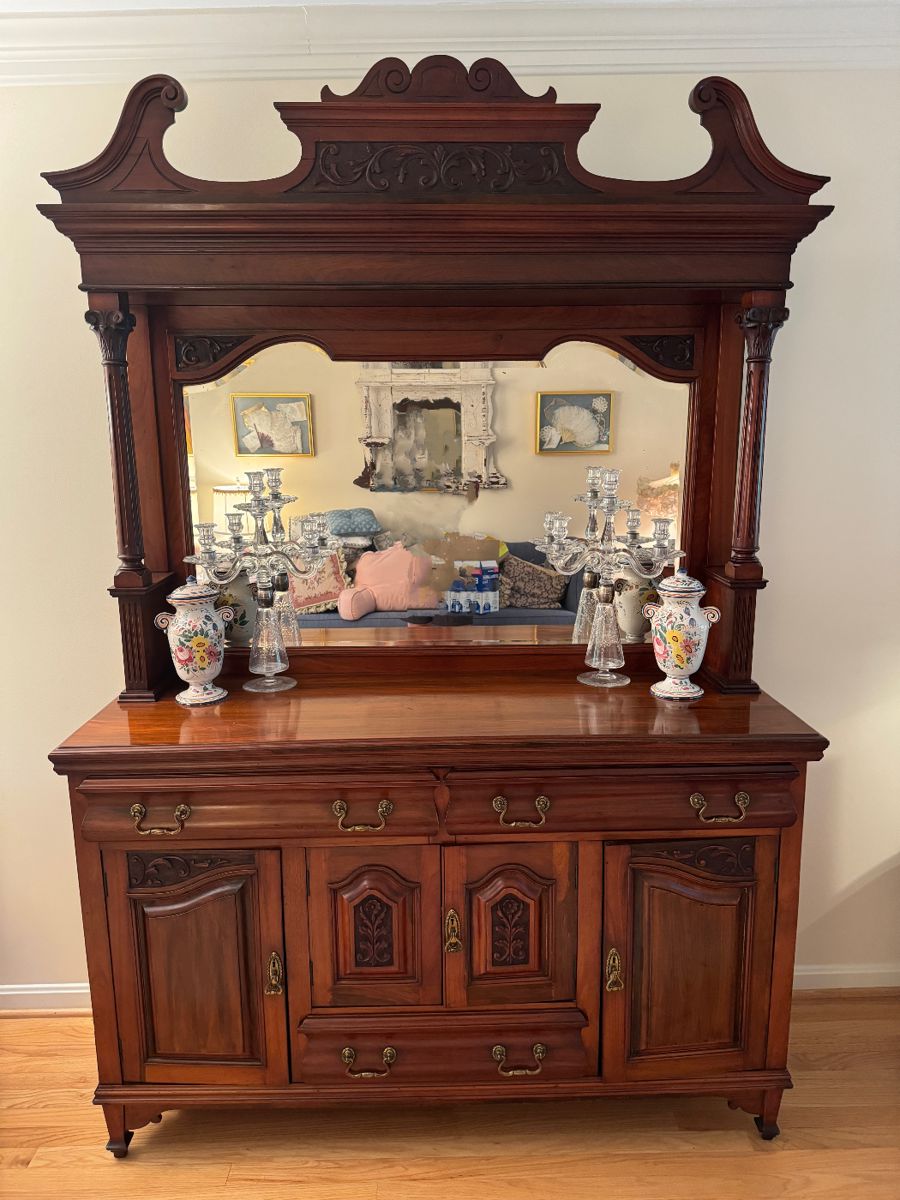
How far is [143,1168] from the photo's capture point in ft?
6.37

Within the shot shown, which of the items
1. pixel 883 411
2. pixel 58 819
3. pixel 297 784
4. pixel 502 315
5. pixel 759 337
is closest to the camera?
pixel 297 784

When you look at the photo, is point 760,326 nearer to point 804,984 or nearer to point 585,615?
point 585,615

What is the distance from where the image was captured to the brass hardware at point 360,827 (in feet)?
5.92

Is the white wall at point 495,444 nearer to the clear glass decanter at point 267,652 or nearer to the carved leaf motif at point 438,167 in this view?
the clear glass decanter at point 267,652

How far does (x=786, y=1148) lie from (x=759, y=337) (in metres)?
1.85

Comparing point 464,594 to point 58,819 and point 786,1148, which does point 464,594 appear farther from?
point 786,1148

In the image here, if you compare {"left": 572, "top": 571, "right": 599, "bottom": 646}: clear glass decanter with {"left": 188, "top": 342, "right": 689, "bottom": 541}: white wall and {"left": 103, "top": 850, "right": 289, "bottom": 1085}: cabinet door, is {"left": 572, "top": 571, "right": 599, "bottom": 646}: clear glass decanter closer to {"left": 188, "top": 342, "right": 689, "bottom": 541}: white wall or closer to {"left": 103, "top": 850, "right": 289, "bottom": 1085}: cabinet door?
{"left": 188, "top": 342, "right": 689, "bottom": 541}: white wall

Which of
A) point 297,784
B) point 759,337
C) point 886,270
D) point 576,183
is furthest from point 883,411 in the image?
point 297,784

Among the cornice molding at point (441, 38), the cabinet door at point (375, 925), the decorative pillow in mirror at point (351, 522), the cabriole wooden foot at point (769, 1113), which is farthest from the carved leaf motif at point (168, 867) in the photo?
the cornice molding at point (441, 38)

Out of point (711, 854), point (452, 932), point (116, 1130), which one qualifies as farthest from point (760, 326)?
point (116, 1130)

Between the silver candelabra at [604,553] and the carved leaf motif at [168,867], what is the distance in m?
0.97

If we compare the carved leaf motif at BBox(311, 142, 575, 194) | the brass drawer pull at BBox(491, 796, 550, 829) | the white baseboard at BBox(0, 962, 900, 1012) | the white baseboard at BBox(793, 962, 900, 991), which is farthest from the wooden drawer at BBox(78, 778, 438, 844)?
the white baseboard at BBox(793, 962, 900, 991)

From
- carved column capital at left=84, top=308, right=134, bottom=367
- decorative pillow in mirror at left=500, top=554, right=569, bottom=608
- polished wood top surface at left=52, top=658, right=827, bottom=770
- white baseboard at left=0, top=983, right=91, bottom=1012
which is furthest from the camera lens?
white baseboard at left=0, top=983, right=91, bottom=1012

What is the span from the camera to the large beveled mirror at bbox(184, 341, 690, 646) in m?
2.12
